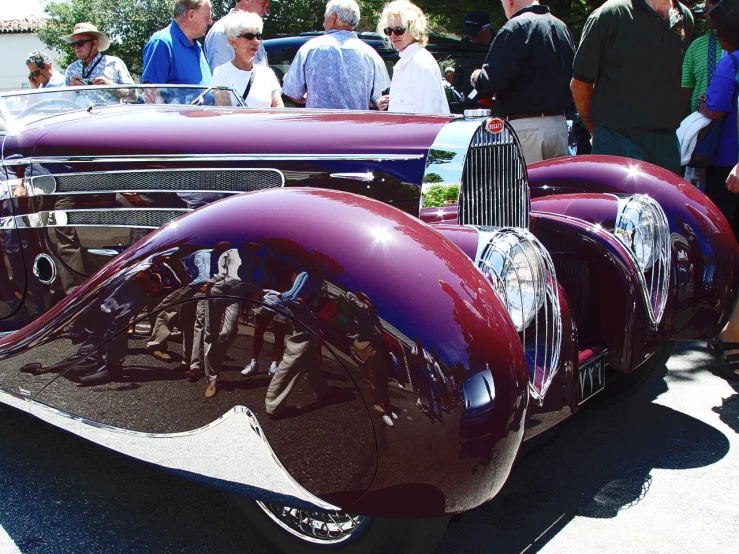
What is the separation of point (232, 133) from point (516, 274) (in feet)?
3.98

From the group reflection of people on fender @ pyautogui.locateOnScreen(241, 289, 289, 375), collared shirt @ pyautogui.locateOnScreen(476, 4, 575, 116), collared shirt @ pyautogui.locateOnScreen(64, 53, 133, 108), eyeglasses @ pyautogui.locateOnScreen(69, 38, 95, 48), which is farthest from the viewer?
eyeglasses @ pyautogui.locateOnScreen(69, 38, 95, 48)

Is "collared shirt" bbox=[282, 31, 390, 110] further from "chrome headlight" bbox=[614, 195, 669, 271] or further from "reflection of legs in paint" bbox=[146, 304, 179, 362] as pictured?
"reflection of legs in paint" bbox=[146, 304, 179, 362]

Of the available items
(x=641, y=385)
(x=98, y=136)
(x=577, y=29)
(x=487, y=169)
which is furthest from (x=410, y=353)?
(x=577, y=29)

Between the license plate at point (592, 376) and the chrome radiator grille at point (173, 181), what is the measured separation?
1221 millimetres

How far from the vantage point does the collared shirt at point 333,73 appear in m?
4.57

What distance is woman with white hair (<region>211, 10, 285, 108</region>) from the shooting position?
13.3 feet

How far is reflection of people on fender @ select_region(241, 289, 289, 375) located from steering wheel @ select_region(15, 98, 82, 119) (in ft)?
6.53

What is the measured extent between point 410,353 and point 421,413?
0.13 m

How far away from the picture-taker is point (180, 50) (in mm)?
4359

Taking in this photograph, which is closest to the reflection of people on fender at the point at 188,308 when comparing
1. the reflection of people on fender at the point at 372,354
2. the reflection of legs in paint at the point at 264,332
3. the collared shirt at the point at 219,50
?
the reflection of legs in paint at the point at 264,332

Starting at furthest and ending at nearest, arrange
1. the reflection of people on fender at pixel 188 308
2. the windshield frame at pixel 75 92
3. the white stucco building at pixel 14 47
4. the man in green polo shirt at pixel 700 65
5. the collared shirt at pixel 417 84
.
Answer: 1. the white stucco building at pixel 14 47
2. the man in green polo shirt at pixel 700 65
3. the collared shirt at pixel 417 84
4. the windshield frame at pixel 75 92
5. the reflection of people on fender at pixel 188 308

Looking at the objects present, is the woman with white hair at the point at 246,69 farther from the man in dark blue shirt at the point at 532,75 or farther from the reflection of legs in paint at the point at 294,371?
the reflection of legs in paint at the point at 294,371

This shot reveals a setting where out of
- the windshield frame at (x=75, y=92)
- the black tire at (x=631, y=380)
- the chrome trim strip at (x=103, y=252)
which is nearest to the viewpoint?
the chrome trim strip at (x=103, y=252)

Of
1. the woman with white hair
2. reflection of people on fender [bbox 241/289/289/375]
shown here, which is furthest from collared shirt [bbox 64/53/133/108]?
reflection of people on fender [bbox 241/289/289/375]
